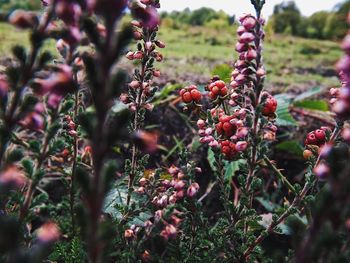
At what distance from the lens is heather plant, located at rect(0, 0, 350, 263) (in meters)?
0.92

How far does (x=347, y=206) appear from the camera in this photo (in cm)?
94

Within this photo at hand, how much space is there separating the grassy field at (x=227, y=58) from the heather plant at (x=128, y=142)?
66.6 inches

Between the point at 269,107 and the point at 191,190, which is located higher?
the point at 269,107

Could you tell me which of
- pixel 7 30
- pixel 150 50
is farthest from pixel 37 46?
pixel 7 30

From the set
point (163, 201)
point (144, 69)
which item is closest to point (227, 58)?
point (144, 69)

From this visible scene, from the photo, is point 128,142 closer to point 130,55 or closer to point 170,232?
point 170,232

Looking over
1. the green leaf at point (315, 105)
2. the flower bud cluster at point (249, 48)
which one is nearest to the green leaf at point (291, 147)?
the green leaf at point (315, 105)

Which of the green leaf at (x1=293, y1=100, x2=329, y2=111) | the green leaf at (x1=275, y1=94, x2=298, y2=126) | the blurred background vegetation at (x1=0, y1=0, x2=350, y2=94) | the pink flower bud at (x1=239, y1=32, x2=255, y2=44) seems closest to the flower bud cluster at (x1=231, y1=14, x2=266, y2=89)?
the pink flower bud at (x1=239, y1=32, x2=255, y2=44)

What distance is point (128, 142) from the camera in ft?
5.30

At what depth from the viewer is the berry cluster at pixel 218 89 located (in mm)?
1949

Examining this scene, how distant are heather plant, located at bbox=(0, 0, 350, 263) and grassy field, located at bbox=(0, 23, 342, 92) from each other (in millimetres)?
1692

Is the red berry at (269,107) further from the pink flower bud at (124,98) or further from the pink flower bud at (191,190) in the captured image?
the pink flower bud at (124,98)

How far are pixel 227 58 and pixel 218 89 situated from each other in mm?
5148

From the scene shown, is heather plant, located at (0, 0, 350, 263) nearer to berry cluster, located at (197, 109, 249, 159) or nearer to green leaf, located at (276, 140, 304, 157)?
berry cluster, located at (197, 109, 249, 159)
